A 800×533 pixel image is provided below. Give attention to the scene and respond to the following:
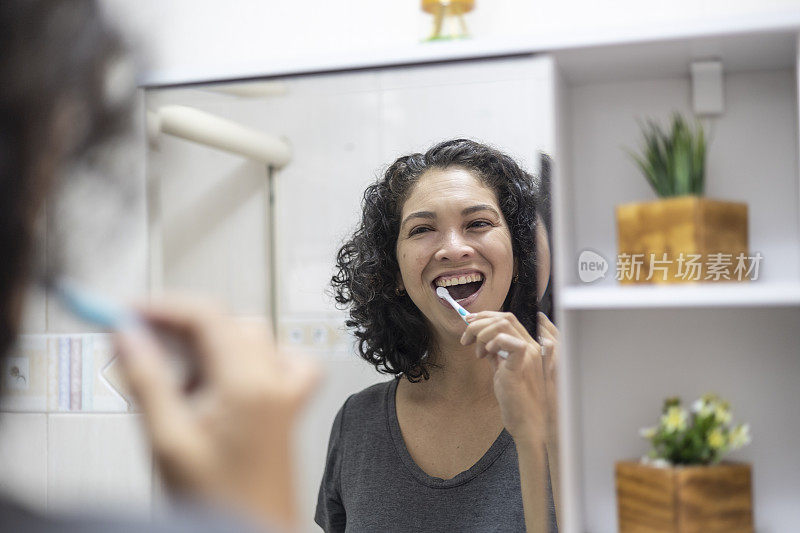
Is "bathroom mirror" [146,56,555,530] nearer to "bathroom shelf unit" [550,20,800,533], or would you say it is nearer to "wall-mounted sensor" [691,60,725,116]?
"bathroom shelf unit" [550,20,800,533]

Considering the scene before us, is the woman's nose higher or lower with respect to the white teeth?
higher

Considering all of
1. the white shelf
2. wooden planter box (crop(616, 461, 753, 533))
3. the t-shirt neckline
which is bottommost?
wooden planter box (crop(616, 461, 753, 533))

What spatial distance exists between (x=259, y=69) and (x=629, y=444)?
2.09 ft

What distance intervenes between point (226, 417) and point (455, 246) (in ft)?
1.53

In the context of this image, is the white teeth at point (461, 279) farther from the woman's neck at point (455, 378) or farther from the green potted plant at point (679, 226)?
the green potted plant at point (679, 226)

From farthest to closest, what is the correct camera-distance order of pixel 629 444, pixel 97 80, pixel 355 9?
1. pixel 355 9
2. pixel 629 444
3. pixel 97 80

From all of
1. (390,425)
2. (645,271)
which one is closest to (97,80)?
(390,425)

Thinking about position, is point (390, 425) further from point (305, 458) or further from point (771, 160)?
point (771, 160)

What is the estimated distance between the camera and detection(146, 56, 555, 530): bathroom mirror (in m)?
0.86

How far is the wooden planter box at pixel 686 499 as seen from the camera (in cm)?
83

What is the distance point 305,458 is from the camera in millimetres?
874

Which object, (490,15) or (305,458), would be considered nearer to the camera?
(305,458)

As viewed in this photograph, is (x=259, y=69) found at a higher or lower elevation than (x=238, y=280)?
higher

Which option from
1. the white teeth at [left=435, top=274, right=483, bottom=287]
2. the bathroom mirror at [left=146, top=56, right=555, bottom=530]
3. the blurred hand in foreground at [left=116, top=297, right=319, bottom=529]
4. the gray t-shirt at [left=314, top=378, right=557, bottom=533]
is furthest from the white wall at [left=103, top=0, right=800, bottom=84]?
the blurred hand in foreground at [left=116, top=297, right=319, bottom=529]
